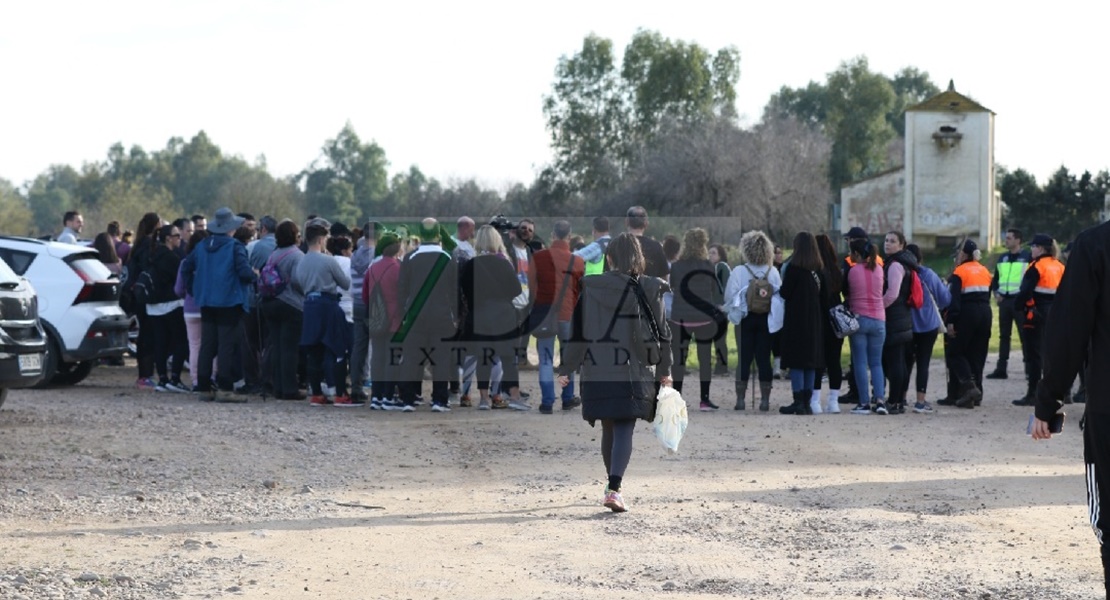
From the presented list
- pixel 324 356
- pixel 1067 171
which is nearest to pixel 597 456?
pixel 324 356

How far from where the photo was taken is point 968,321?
16625 millimetres

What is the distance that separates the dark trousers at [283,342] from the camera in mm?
16094

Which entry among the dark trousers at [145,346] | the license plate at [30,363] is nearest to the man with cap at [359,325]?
the dark trousers at [145,346]

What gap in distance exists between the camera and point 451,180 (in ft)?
285

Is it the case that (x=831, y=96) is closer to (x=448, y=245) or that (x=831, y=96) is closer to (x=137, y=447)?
(x=448, y=245)

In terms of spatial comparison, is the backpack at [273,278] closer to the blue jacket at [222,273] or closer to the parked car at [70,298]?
the blue jacket at [222,273]

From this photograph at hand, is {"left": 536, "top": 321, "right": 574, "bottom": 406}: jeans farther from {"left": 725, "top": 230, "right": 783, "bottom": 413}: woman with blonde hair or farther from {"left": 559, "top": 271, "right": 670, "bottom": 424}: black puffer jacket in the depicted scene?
{"left": 559, "top": 271, "right": 670, "bottom": 424}: black puffer jacket

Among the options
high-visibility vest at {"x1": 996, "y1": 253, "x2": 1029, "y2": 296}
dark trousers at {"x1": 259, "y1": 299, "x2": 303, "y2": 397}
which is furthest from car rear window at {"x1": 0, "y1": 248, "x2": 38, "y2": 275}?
high-visibility vest at {"x1": 996, "y1": 253, "x2": 1029, "y2": 296}

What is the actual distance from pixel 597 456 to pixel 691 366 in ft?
33.3

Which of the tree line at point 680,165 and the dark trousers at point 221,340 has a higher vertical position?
the tree line at point 680,165

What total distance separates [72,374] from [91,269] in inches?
65.1

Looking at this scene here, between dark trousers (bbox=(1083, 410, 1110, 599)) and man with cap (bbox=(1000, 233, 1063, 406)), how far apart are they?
435 inches

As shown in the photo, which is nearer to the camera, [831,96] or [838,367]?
[838,367]

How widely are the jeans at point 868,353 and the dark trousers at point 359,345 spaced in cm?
520
